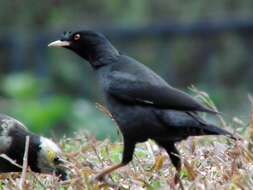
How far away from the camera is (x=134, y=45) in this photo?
18156 mm

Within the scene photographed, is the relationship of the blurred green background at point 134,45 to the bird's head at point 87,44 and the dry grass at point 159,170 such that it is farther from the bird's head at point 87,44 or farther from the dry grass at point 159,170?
the bird's head at point 87,44

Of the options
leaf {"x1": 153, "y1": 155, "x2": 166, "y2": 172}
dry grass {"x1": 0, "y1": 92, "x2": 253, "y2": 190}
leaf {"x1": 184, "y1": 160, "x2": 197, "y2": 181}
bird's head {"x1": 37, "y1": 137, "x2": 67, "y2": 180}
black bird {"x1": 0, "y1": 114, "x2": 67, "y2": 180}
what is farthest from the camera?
black bird {"x1": 0, "y1": 114, "x2": 67, "y2": 180}

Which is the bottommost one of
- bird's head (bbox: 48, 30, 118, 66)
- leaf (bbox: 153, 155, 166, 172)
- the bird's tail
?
leaf (bbox: 153, 155, 166, 172)

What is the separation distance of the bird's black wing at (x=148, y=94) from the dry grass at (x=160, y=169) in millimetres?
336

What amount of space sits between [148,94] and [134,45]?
424 inches

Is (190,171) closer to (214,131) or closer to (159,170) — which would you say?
(214,131)

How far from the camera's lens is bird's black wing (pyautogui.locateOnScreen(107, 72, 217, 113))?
727 cm

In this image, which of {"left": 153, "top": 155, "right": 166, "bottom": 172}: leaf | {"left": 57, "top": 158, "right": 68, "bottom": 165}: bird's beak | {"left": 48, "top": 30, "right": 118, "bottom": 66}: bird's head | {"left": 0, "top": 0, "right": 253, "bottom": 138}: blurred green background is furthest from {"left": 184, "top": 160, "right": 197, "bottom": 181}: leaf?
{"left": 0, "top": 0, "right": 253, "bottom": 138}: blurred green background

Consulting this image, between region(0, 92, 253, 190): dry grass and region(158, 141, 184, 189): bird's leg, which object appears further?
region(158, 141, 184, 189): bird's leg

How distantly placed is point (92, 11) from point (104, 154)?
37.7ft

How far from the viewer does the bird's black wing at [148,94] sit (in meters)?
7.27

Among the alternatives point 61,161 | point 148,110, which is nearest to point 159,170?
point 148,110

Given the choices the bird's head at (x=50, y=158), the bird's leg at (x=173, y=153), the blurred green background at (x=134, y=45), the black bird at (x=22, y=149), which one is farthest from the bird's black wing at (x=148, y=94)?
the blurred green background at (x=134, y=45)

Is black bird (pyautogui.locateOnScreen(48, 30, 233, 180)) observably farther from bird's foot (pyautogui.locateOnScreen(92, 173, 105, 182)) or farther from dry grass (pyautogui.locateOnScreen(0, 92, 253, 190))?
dry grass (pyautogui.locateOnScreen(0, 92, 253, 190))
